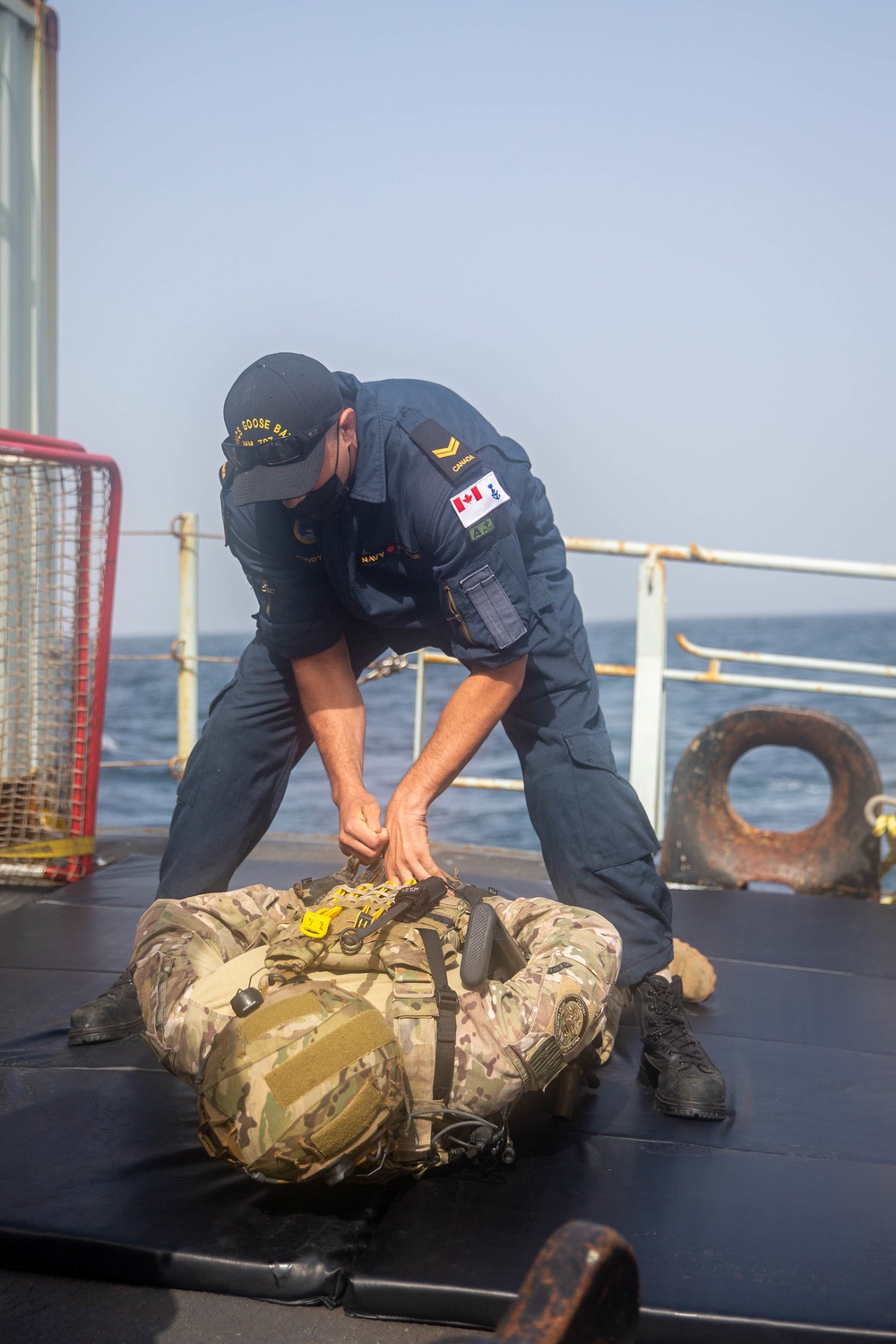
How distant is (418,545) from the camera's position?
2445mm

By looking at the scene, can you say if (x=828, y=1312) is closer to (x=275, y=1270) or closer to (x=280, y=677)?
(x=275, y=1270)

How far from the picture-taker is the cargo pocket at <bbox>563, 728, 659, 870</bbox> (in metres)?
2.49

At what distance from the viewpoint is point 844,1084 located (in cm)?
238

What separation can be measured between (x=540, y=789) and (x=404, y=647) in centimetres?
51

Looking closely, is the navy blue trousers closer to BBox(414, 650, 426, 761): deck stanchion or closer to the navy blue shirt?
the navy blue shirt

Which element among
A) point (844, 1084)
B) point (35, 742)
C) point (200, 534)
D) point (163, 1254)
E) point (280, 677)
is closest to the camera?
point (163, 1254)

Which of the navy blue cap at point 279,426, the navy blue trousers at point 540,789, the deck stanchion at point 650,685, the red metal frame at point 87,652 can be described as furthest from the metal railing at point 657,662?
the navy blue cap at point 279,426

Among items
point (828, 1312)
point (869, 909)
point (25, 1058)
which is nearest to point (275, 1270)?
point (828, 1312)

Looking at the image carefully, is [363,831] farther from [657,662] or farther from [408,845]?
[657,662]

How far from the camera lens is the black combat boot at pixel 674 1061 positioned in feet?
7.18

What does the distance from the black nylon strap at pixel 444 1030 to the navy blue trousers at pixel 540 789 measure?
25.5 inches

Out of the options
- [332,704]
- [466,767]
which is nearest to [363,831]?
[332,704]

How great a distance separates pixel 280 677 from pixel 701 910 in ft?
6.17

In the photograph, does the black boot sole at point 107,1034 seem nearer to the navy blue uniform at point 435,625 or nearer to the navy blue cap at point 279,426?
the navy blue uniform at point 435,625
